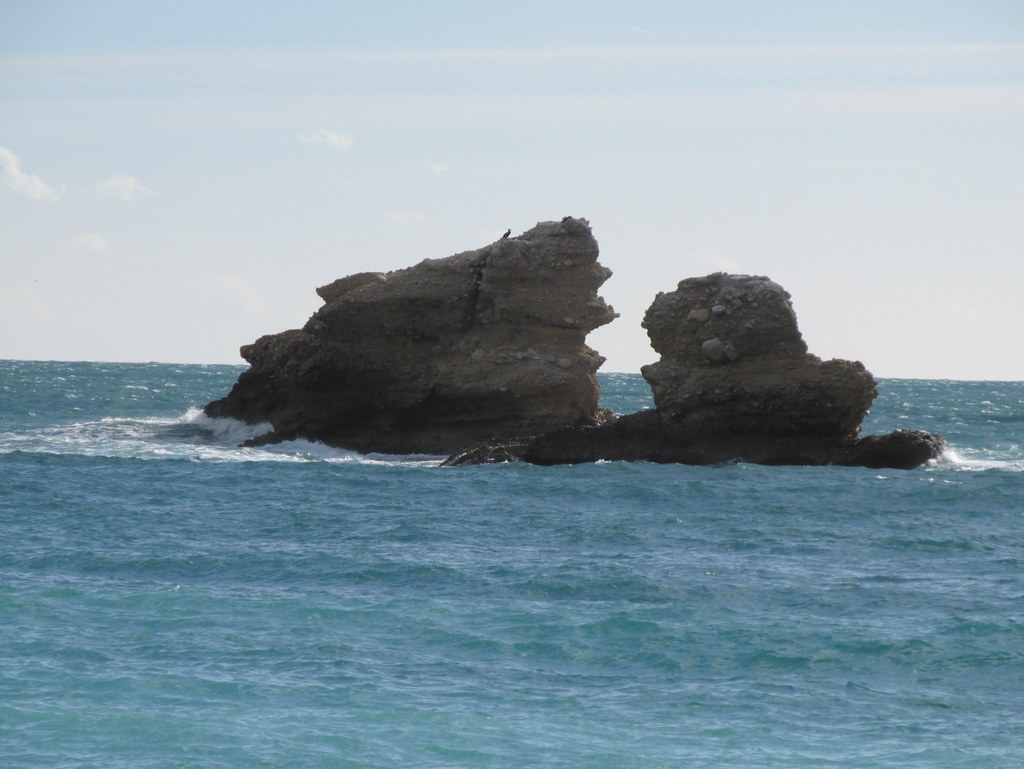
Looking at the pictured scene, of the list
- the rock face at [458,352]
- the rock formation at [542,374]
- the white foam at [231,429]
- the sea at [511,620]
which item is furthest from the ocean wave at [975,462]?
the white foam at [231,429]

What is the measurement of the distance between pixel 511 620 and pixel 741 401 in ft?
53.7

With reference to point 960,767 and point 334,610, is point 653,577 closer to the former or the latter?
point 334,610

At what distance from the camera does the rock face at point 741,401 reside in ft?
103

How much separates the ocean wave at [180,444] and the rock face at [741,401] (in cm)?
394

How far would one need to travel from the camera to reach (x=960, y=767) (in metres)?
11.7

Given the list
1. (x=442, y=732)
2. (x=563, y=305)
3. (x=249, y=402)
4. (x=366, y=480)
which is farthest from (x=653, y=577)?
(x=249, y=402)

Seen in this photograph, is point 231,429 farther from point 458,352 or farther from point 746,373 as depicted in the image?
point 746,373

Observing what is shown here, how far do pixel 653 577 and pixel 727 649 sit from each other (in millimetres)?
3803

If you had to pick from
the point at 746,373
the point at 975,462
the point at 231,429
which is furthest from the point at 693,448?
the point at 231,429

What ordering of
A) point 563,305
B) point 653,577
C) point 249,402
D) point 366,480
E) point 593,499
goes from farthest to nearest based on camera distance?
point 249,402, point 563,305, point 366,480, point 593,499, point 653,577

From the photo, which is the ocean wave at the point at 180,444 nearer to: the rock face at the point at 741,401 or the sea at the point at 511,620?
the rock face at the point at 741,401

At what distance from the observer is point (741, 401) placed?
31.8 meters

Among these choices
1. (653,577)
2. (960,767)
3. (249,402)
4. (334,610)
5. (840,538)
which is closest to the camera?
(960,767)

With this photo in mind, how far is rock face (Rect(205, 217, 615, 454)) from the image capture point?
114 feet
